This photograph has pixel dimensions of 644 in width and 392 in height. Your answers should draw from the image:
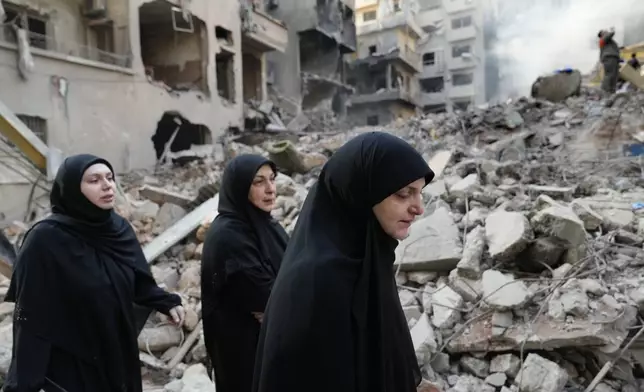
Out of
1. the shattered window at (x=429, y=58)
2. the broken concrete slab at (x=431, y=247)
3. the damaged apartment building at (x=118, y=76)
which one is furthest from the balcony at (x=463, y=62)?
the broken concrete slab at (x=431, y=247)

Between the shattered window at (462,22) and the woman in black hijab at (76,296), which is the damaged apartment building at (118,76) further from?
the shattered window at (462,22)

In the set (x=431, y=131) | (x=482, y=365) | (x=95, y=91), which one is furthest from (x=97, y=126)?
(x=482, y=365)

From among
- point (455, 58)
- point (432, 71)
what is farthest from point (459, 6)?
point (432, 71)

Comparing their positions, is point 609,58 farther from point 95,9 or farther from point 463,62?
point 463,62

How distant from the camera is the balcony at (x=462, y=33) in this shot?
106 feet

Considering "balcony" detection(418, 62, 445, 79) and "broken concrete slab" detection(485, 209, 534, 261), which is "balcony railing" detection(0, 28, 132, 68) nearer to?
"broken concrete slab" detection(485, 209, 534, 261)

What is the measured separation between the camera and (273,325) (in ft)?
4.12

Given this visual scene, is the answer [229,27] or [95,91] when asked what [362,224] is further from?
[229,27]

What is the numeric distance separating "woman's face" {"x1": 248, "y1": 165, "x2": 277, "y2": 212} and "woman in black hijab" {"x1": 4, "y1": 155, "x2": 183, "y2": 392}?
2.12 ft

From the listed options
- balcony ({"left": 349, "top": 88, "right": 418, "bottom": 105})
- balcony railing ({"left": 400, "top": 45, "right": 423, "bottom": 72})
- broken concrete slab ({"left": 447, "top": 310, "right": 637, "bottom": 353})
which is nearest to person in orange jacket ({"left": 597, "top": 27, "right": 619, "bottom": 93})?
broken concrete slab ({"left": 447, "top": 310, "right": 637, "bottom": 353})

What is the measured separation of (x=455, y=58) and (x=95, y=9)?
2738 centimetres

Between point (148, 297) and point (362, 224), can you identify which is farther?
point (148, 297)

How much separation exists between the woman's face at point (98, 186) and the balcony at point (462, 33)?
34.2m

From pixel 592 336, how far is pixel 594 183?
3.35 meters
